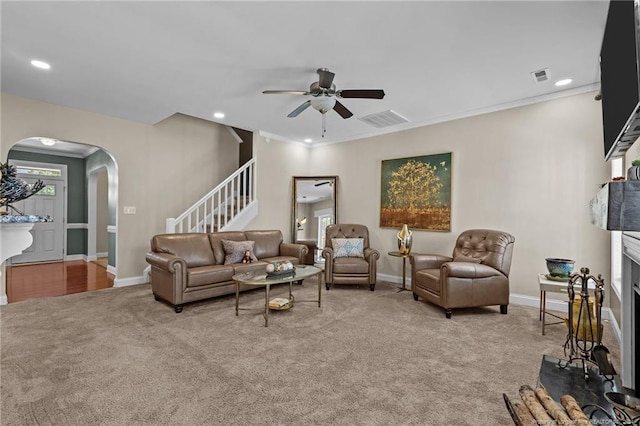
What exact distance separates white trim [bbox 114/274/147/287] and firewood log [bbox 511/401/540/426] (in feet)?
17.4

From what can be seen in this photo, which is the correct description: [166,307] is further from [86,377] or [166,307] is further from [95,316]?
[86,377]

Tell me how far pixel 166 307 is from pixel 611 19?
449cm

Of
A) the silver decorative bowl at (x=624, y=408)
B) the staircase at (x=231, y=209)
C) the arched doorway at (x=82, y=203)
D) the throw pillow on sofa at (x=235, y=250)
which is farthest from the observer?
the arched doorway at (x=82, y=203)

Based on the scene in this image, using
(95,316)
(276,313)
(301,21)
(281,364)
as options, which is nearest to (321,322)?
(276,313)

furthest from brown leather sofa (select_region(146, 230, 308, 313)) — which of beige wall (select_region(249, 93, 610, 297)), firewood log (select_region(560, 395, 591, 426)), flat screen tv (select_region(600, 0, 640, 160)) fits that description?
flat screen tv (select_region(600, 0, 640, 160))

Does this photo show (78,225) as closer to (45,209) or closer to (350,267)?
(45,209)

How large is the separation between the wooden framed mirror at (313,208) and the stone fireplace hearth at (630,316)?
14.6 feet

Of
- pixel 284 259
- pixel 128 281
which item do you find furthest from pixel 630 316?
pixel 128 281

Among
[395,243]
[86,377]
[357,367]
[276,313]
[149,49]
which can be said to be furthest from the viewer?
[395,243]

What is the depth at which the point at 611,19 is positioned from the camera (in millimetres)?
1499

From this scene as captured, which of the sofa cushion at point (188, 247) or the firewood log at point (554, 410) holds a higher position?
the sofa cushion at point (188, 247)

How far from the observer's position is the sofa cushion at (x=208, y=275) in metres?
3.71

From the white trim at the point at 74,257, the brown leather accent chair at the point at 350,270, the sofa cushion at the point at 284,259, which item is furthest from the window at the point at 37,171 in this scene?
the brown leather accent chair at the point at 350,270

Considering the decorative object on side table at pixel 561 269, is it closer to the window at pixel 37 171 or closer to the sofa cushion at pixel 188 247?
the sofa cushion at pixel 188 247
